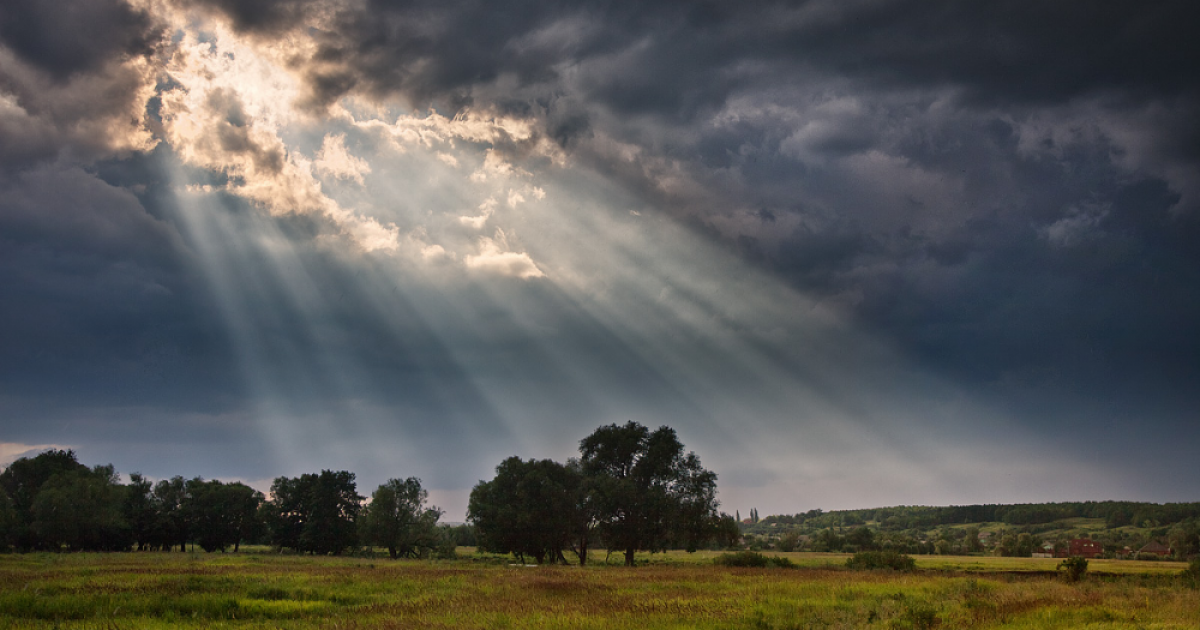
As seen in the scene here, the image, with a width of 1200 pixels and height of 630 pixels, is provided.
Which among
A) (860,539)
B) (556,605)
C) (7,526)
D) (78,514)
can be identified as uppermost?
(556,605)

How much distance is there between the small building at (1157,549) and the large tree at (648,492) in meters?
95.2

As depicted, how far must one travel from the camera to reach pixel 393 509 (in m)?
80.0

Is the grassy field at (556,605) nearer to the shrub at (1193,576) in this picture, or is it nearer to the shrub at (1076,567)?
the shrub at (1076,567)

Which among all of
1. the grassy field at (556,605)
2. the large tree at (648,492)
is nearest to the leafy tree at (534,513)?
the large tree at (648,492)

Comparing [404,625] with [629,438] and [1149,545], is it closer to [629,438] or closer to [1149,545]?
[629,438]

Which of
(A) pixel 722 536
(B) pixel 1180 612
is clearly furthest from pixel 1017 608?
(A) pixel 722 536

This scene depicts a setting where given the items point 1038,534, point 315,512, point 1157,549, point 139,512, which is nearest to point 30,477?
point 139,512

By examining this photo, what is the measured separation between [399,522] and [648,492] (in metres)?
45.0

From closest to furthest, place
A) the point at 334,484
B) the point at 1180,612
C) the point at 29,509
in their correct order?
the point at 1180,612 < the point at 29,509 < the point at 334,484

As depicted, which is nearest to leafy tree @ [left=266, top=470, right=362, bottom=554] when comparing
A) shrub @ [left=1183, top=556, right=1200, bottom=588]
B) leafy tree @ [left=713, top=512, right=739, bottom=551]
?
leafy tree @ [left=713, top=512, right=739, bottom=551]

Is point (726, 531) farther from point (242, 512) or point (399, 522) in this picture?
point (242, 512)

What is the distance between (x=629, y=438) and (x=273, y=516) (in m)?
62.7

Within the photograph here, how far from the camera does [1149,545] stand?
105562mm

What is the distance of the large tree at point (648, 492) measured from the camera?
51031 millimetres
